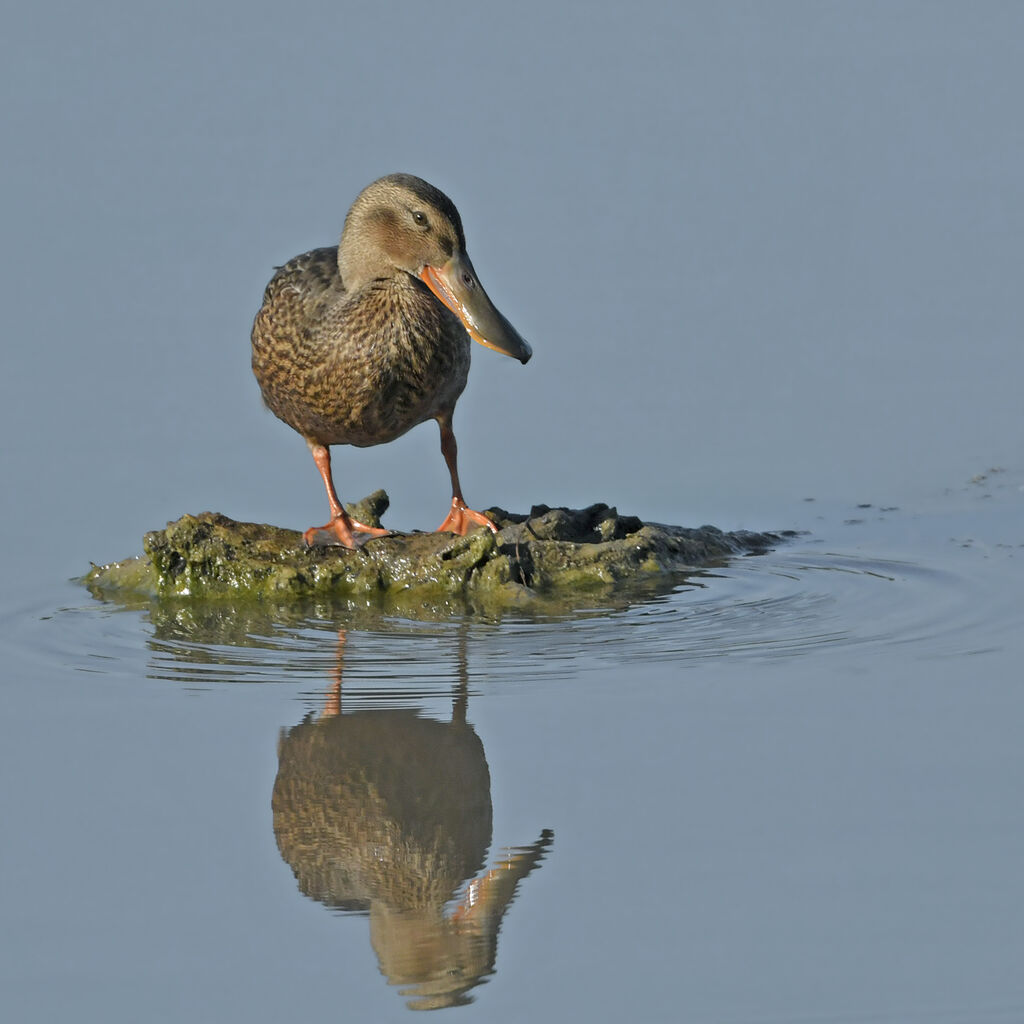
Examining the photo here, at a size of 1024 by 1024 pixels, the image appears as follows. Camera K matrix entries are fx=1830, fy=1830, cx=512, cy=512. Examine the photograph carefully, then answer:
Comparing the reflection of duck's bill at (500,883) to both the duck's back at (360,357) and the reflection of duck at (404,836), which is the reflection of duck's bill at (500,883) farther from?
the duck's back at (360,357)

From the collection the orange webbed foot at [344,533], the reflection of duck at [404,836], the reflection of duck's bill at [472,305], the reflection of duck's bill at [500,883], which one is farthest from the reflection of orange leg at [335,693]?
the reflection of duck's bill at [472,305]

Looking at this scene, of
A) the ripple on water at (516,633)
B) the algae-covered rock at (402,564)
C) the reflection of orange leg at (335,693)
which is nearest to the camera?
the reflection of orange leg at (335,693)

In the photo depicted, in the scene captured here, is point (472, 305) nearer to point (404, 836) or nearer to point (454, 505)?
point (454, 505)

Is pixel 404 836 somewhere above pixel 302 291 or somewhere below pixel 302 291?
below

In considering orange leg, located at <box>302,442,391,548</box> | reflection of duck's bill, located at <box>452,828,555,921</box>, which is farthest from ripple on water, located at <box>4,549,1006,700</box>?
reflection of duck's bill, located at <box>452,828,555,921</box>

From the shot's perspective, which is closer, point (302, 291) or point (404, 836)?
point (404, 836)

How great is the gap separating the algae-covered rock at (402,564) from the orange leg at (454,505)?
78 millimetres

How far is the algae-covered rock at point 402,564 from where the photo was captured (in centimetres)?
661

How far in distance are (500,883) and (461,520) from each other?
3.00 metres

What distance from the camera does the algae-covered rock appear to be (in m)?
6.61

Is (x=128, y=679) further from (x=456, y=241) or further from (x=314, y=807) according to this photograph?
A: (x=456, y=241)

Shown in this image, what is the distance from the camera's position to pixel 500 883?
13.7ft

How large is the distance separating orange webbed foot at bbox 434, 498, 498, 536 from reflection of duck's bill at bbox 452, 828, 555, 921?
9.01 ft

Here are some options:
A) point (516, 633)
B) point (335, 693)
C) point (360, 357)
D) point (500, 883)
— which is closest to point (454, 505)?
point (360, 357)
